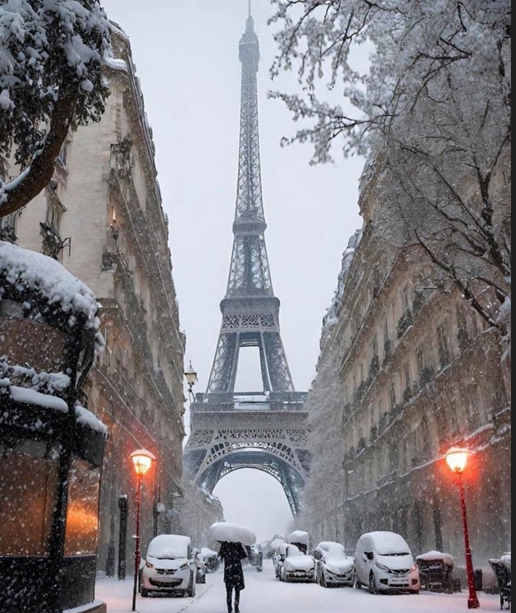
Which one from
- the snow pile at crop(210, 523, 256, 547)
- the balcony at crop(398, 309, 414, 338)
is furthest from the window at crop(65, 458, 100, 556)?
the balcony at crop(398, 309, 414, 338)

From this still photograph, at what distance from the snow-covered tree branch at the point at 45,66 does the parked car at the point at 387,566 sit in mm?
15006

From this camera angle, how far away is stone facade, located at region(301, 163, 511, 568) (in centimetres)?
2233

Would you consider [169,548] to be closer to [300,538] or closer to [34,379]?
[34,379]

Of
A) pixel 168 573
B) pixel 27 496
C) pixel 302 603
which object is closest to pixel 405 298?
pixel 168 573

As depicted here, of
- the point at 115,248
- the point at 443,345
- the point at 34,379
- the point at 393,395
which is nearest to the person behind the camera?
the point at 34,379

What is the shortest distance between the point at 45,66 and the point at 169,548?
15.3 meters

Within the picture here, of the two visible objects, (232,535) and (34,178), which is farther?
(232,535)

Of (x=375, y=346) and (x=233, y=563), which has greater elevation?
(x=375, y=346)

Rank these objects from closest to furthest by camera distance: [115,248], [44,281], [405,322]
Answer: [44,281], [115,248], [405,322]

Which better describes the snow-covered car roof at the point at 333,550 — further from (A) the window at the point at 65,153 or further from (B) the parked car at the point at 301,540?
(A) the window at the point at 65,153

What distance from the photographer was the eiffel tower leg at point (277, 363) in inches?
3054

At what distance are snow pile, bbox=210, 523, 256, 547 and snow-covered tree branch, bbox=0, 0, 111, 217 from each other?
7.83 m

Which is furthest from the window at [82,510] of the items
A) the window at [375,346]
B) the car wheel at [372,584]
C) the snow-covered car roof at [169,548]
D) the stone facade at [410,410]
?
the window at [375,346]

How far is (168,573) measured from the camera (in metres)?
19.5
